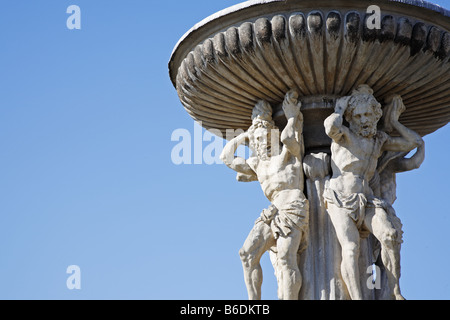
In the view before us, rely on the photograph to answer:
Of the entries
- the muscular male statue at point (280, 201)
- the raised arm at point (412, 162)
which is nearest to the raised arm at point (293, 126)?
the muscular male statue at point (280, 201)

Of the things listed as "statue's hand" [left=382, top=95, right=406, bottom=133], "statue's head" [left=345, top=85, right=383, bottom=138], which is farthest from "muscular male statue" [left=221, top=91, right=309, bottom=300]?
"statue's hand" [left=382, top=95, right=406, bottom=133]

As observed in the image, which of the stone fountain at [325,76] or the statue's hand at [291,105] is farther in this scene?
the statue's hand at [291,105]

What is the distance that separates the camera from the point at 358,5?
29.8 ft

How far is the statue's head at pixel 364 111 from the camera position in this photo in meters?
9.55

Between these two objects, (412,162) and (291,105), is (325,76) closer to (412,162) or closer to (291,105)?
(291,105)

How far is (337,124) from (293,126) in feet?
1.47

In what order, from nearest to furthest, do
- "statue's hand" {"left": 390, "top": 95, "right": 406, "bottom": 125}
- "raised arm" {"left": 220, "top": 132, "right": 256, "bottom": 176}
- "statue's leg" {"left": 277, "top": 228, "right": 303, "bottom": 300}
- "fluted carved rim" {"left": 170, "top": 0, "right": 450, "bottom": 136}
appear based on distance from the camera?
"fluted carved rim" {"left": 170, "top": 0, "right": 450, "bottom": 136}
"statue's leg" {"left": 277, "top": 228, "right": 303, "bottom": 300}
"statue's hand" {"left": 390, "top": 95, "right": 406, "bottom": 125}
"raised arm" {"left": 220, "top": 132, "right": 256, "bottom": 176}

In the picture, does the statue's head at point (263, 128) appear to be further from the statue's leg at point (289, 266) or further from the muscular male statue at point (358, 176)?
the statue's leg at point (289, 266)

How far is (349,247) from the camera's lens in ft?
30.5

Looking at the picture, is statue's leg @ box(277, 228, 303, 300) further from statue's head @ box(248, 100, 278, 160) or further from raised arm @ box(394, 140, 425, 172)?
raised arm @ box(394, 140, 425, 172)

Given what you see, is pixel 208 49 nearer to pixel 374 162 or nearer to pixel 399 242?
pixel 374 162

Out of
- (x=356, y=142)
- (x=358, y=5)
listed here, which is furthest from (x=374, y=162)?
(x=358, y=5)

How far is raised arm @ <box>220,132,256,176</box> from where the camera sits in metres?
10.1

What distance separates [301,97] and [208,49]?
1113 millimetres
